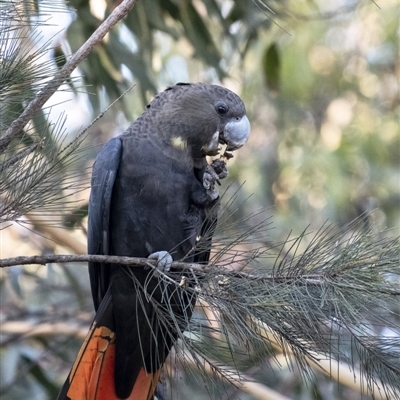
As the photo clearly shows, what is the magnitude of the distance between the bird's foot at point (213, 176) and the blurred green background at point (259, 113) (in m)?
0.69

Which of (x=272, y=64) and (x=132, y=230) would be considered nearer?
(x=132, y=230)

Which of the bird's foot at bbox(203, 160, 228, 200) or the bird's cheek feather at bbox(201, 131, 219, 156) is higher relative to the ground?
the bird's foot at bbox(203, 160, 228, 200)

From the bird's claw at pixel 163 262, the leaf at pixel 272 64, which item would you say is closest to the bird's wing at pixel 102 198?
the bird's claw at pixel 163 262

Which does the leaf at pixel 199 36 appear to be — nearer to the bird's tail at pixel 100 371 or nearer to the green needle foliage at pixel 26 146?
the bird's tail at pixel 100 371

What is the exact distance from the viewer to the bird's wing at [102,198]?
1708mm

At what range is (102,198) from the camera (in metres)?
1.71

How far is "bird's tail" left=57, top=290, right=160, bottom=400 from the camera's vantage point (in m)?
1.69

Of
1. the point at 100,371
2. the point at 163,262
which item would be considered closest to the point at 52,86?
the point at 163,262

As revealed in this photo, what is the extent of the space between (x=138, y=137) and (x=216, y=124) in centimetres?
21

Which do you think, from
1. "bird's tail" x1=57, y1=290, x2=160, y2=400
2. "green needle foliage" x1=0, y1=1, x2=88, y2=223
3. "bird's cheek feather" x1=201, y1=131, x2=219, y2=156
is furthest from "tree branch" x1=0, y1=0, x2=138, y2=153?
"bird's tail" x1=57, y1=290, x2=160, y2=400

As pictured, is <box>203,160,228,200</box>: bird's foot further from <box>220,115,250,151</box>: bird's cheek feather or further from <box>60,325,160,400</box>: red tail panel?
<box>60,325,160,400</box>: red tail panel

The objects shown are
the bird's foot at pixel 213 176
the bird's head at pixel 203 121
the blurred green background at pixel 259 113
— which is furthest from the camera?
the blurred green background at pixel 259 113

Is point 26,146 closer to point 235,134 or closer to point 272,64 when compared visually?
point 235,134

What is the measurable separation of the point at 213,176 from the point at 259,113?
3.42m
